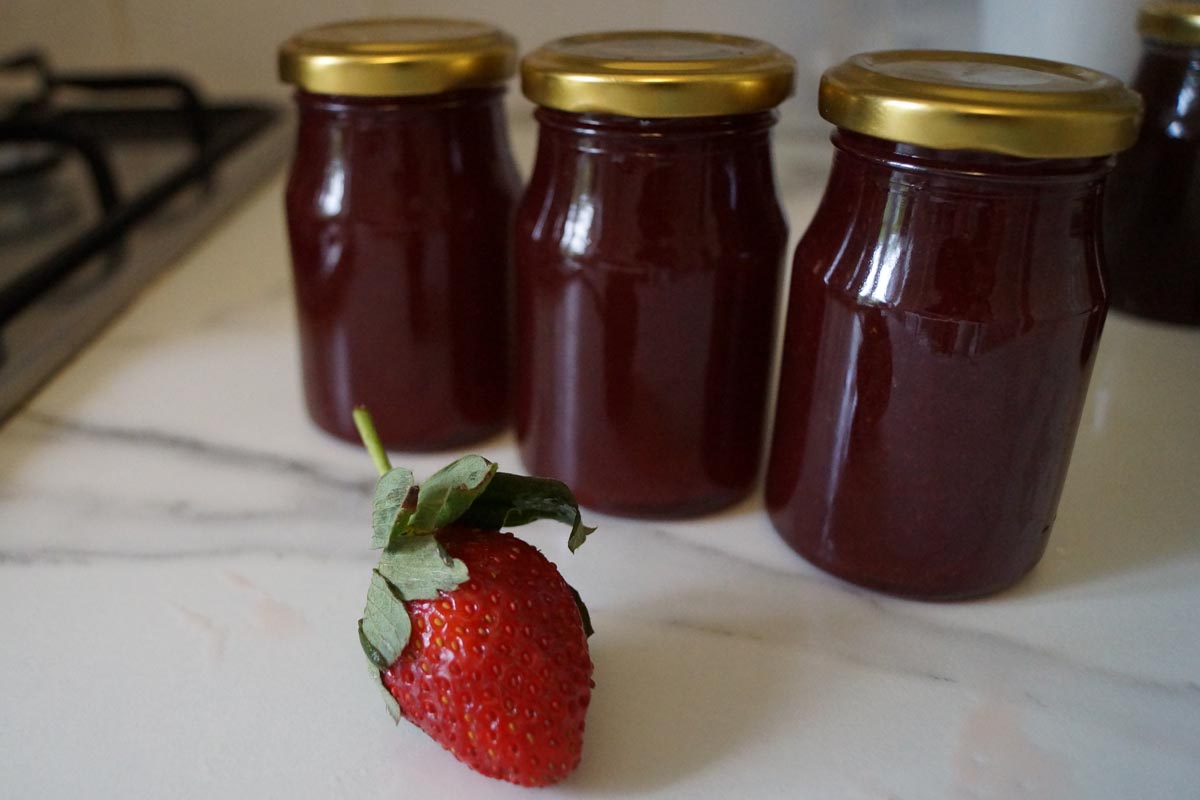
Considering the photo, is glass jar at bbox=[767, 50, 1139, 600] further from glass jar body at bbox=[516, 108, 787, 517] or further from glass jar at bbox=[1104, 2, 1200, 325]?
glass jar at bbox=[1104, 2, 1200, 325]

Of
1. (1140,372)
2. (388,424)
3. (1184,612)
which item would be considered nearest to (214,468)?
(388,424)

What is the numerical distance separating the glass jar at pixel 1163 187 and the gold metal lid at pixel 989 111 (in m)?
0.34

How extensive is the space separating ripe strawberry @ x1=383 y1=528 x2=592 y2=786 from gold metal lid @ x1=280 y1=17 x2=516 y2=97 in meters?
0.28

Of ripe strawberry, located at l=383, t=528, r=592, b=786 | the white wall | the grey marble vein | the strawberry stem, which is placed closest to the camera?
ripe strawberry, located at l=383, t=528, r=592, b=786

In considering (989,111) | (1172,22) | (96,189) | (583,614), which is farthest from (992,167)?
(96,189)

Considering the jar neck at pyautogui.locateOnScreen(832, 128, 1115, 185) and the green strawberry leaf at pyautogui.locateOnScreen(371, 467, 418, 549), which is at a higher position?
the jar neck at pyautogui.locateOnScreen(832, 128, 1115, 185)

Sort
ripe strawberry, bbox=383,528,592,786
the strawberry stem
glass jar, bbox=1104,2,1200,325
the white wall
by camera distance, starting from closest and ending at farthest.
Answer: ripe strawberry, bbox=383,528,592,786 → the strawberry stem → glass jar, bbox=1104,2,1200,325 → the white wall

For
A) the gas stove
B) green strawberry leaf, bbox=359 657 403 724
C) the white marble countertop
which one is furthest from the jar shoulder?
the gas stove

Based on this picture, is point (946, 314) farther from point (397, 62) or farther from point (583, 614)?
point (397, 62)

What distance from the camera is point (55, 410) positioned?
686 mm

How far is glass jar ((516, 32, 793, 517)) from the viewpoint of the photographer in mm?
493

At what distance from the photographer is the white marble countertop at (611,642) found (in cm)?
41

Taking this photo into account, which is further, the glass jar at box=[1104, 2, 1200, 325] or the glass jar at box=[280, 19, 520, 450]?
the glass jar at box=[1104, 2, 1200, 325]

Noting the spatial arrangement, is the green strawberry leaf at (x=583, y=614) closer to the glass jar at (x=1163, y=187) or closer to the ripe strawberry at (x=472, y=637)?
the ripe strawberry at (x=472, y=637)
